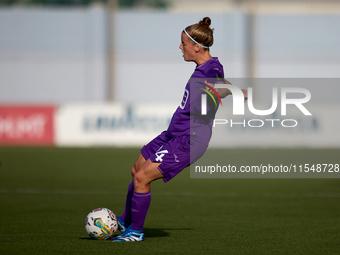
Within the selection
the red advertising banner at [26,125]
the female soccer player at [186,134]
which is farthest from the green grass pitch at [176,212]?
the red advertising banner at [26,125]

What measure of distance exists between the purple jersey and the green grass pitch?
1.08 meters

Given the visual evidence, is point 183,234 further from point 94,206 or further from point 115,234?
point 94,206

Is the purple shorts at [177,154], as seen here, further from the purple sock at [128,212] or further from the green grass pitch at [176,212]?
the green grass pitch at [176,212]

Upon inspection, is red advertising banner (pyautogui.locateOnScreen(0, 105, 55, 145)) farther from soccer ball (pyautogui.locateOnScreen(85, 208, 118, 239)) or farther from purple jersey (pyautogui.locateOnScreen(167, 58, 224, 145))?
purple jersey (pyautogui.locateOnScreen(167, 58, 224, 145))

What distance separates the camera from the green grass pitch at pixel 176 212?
5453mm

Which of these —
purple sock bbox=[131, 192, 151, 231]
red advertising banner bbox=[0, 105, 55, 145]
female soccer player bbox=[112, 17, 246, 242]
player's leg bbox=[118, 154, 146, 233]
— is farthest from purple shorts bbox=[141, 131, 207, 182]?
red advertising banner bbox=[0, 105, 55, 145]

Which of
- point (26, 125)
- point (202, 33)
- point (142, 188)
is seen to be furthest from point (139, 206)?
point (26, 125)

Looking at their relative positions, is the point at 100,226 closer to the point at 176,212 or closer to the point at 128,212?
the point at 128,212

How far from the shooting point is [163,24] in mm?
24500

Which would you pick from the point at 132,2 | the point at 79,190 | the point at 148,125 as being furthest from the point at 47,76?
the point at 79,190

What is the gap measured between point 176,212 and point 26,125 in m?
12.2

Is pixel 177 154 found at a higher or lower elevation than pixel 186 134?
lower

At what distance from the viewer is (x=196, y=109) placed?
17.7 ft

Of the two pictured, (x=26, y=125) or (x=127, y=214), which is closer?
(x=127, y=214)
